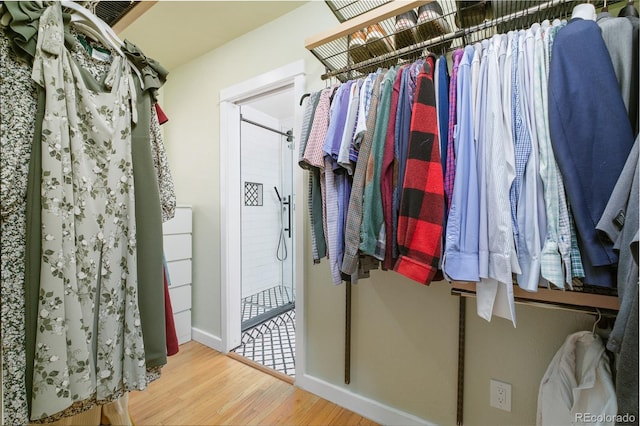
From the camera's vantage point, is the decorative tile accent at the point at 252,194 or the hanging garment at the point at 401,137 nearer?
the hanging garment at the point at 401,137

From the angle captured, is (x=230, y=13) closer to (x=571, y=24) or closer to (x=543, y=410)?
(x=571, y=24)

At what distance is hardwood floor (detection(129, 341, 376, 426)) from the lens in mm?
1470

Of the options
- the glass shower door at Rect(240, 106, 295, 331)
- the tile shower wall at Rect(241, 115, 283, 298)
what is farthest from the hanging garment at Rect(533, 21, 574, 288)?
the tile shower wall at Rect(241, 115, 283, 298)

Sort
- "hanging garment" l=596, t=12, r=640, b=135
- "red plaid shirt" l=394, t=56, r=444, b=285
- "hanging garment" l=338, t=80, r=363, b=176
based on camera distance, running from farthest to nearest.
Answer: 1. "hanging garment" l=338, t=80, r=363, b=176
2. "red plaid shirt" l=394, t=56, r=444, b=285
3. "hanging garment" l=596, t=12, r=640, b=135

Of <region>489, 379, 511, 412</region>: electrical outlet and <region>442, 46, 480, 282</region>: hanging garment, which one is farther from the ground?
<region>442, 46, 480, 282</region>: hanging garment

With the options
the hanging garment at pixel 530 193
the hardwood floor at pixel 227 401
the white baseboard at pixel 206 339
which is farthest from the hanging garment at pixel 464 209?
the white baseboard at pixel 206 339

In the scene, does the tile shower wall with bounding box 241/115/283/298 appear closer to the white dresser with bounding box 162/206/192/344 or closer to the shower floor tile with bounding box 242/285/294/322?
the shower floor tile with bounding box 242/285/294/322

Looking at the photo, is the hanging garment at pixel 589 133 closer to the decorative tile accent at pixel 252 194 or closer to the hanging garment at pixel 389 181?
the hanging garment at pixel 389 181

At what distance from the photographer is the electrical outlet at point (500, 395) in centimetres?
118

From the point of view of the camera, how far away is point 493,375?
120 cm

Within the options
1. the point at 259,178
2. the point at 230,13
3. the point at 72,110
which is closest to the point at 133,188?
the point at 72,110

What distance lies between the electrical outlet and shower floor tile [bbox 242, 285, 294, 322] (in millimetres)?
2247

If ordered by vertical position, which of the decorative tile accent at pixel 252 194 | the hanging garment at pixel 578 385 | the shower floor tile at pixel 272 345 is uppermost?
the decorative tile accent at pixel 252 194

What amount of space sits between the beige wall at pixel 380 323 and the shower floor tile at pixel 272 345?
12.2 inches
